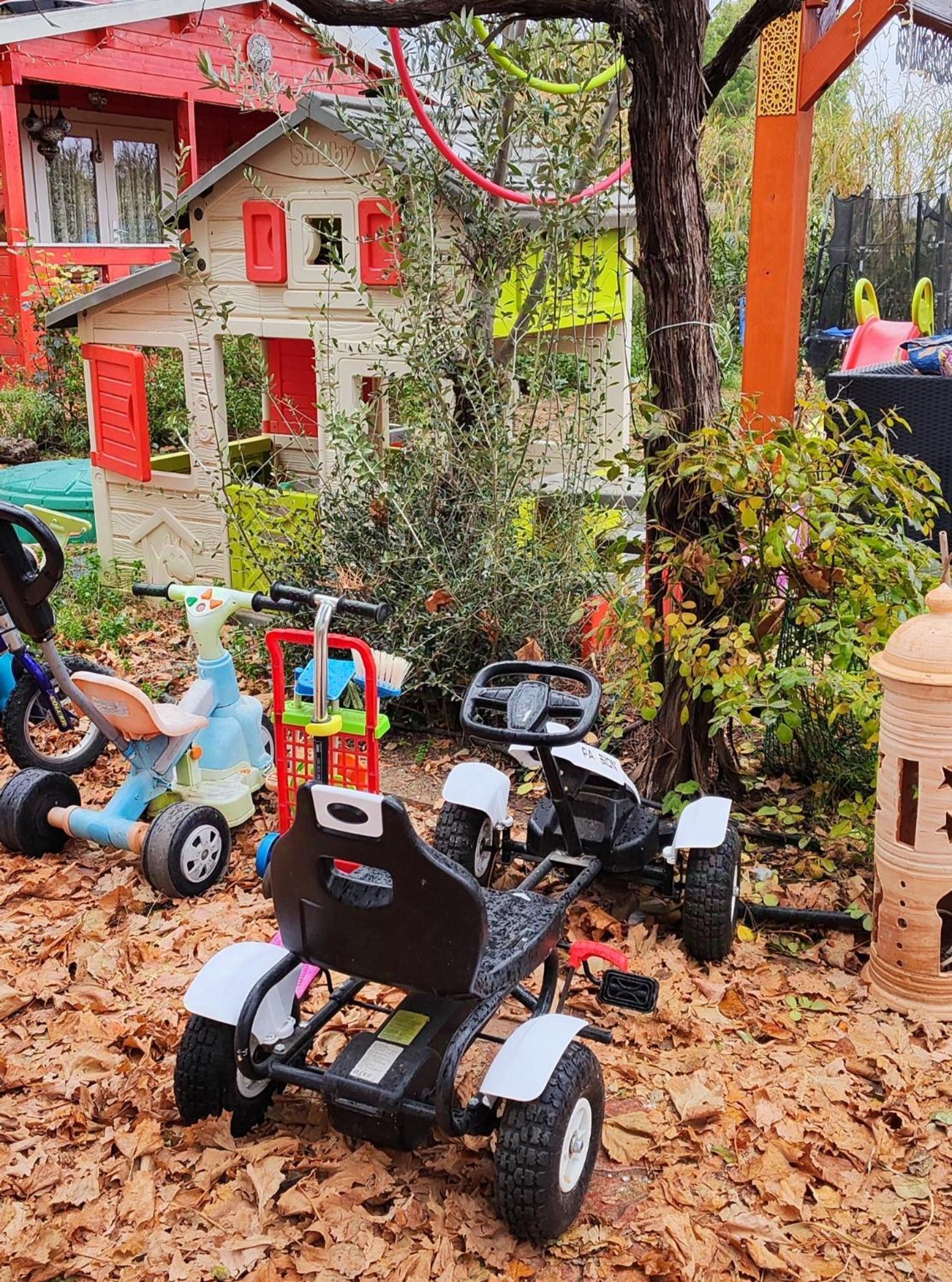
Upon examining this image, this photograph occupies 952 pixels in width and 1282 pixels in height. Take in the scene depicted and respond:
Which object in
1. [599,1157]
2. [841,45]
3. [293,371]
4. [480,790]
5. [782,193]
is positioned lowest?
[599,1157]

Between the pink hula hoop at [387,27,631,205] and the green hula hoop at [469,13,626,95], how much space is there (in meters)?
0.32

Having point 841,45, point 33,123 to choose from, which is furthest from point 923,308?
point 33,123

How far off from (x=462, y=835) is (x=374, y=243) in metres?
3.34

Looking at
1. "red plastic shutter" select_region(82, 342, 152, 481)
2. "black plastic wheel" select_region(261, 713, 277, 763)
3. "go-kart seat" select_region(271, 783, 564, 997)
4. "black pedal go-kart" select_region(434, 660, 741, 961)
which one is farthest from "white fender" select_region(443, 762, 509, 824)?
"red plastic shutter" select_region(82, 342, 152, 481)

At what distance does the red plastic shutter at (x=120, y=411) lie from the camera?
271 inches

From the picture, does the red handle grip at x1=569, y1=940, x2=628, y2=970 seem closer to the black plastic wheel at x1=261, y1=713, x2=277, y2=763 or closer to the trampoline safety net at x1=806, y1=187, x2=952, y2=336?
the black plastic wheel at x1=261, y1=713, x2=277, y2=763

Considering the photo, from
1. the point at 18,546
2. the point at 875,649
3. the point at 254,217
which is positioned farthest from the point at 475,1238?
the point at 254,217

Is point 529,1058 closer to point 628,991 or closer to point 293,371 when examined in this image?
point 628,991

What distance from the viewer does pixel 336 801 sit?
2365 mm

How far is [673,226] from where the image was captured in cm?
372

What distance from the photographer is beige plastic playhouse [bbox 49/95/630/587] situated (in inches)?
224

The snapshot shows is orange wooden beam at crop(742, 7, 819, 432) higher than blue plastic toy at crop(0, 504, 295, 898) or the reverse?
higher

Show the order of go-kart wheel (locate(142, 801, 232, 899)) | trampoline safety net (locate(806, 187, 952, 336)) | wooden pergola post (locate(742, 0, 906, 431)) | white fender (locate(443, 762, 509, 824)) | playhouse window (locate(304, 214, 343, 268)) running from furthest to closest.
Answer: trampoline safety net (locate(806, 187, 952, 336)) → playhouse window (locate(304, 214, 343, 268)) → wooden pergola post (locate(742, 0, 906, 431)) → go-kart wheel (locate(142, 801, 232, 899)) → white fender (locate(443, 762, 509, 824))

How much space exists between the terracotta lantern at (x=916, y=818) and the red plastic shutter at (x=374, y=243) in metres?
3.28
